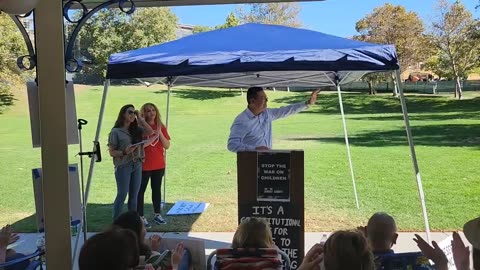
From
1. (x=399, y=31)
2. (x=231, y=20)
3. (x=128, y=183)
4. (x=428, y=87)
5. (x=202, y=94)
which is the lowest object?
(x=128, y=183)

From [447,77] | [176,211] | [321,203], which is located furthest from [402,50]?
[176,211]

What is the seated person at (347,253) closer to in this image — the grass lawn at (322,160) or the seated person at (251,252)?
the seated person at (251,252)

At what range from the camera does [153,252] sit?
2602 mm

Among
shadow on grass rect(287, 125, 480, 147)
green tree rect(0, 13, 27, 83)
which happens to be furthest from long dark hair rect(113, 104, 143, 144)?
green tree rect(0, 13, 27, 83)

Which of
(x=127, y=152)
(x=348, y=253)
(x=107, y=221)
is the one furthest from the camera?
(x=107, y=221)

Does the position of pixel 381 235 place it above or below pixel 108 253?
below

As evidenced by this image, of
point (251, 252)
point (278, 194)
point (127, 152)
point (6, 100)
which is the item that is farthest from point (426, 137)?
point (6, 100)

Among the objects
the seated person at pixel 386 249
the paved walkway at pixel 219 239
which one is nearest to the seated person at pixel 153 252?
the seated person at pixel 386 249

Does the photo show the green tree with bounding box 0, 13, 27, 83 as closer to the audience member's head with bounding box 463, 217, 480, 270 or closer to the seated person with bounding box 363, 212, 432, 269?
the seated person with bounding box 363, 212, 432, 269

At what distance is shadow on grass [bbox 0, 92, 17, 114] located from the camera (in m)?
22.6

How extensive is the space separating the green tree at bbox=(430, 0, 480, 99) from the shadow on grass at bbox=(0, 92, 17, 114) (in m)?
18.9

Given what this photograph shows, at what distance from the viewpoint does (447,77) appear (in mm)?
25984

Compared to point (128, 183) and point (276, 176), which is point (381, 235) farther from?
point (128, 183)

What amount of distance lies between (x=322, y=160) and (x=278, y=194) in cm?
926
